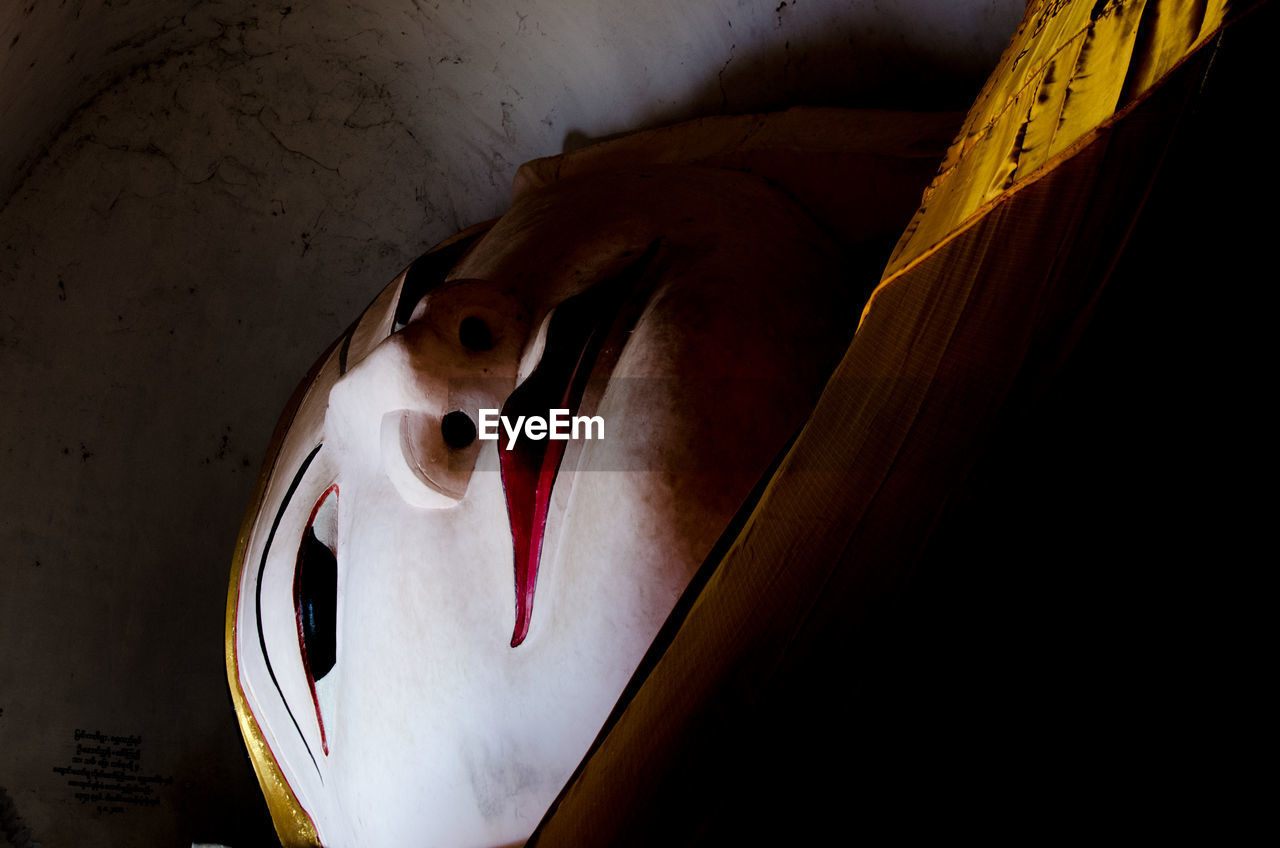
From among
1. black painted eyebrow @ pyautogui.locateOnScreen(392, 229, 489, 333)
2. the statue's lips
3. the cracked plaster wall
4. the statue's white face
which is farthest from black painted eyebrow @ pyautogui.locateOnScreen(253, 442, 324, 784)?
the cracked plaster wall

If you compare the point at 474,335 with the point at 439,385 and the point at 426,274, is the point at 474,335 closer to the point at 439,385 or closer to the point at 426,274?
the point at 439,385

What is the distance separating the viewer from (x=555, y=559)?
1.99 feet

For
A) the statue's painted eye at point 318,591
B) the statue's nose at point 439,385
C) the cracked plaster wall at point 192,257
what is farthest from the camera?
the cracked plaster wall at point 192,257

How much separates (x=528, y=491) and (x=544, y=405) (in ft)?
0.22

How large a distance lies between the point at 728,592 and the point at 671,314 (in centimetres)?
29

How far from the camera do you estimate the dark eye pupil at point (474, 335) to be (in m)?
0.70

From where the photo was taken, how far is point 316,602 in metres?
0.83

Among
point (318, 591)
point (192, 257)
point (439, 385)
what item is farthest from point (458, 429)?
point (192, 257)

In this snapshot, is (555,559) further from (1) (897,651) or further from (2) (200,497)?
(2) (200,497)

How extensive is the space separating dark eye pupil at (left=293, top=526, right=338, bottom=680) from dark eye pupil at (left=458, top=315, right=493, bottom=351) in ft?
0.93

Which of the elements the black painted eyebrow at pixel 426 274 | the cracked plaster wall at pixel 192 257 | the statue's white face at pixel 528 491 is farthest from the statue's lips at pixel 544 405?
the cracked plaster wall at pixel 192 257

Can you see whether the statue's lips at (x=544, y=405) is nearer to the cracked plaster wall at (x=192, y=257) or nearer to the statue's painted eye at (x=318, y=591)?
the statue's painted eye at (x=318, y=591)

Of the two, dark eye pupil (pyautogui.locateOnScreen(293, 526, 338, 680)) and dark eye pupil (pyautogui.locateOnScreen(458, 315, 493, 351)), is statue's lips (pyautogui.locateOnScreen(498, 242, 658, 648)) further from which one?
dark eye pupil (pyautogui.locateOnScreen(293, 526, 338, 680))

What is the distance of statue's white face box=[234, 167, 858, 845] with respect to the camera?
563 mm
